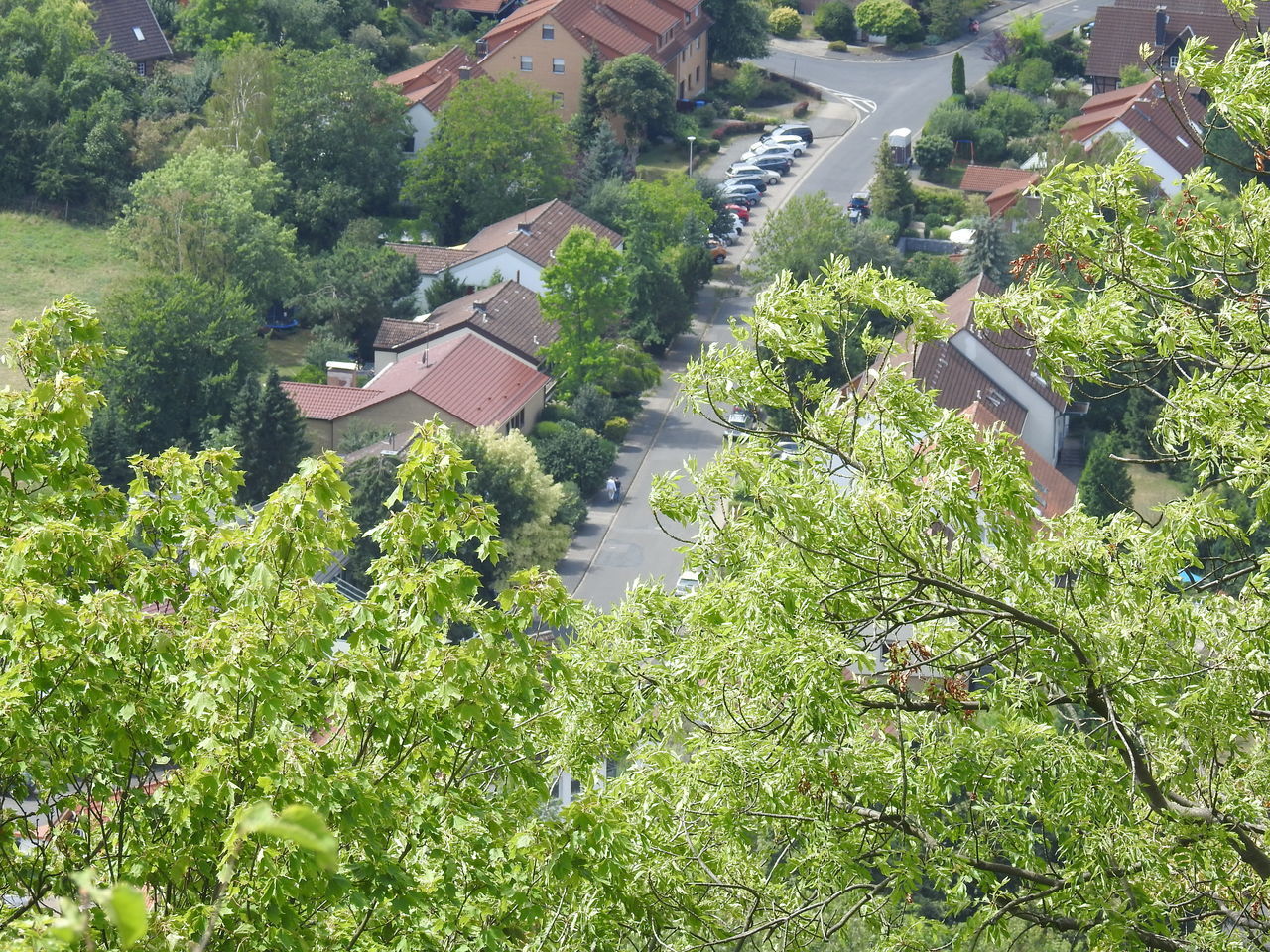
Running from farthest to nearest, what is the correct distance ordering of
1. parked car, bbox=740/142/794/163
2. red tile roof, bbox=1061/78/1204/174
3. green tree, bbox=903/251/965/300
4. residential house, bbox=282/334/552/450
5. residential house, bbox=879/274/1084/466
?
parked car, bbox=740/142/794/163
red tile roof, bbox=1061/78/1204/174
green tree, bbox=903/251/965/300
residential house, bbox=879/274/1084/466
residential house, bbox=282/334/552/450

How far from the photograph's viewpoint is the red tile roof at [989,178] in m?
75.0

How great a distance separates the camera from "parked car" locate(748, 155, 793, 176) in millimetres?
78062

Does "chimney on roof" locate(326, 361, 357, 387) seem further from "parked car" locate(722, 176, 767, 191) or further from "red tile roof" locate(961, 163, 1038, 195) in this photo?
"red tile roof" locate(961, 163, 1038, 195)

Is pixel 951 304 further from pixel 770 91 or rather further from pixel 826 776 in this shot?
pixel 826 776

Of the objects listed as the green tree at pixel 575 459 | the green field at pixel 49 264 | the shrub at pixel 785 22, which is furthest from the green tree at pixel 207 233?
the shrub at pixel 785 22

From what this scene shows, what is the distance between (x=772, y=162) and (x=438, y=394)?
31001 mm

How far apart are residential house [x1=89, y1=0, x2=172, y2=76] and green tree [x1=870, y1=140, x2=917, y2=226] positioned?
117 ft

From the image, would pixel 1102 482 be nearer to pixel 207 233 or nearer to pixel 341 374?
pixel 341 374

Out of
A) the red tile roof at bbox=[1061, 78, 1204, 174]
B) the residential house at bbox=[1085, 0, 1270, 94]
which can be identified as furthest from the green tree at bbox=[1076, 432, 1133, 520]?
the residential house at bbox=[1085, 0, 1270, 94]

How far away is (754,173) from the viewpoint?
76.7 meters

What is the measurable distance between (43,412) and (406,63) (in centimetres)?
7757

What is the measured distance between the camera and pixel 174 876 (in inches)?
350

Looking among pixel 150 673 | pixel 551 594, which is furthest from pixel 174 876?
pixel 551 594

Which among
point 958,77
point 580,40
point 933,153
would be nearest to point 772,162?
point 933,153
